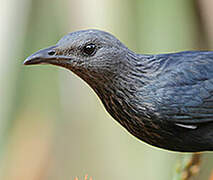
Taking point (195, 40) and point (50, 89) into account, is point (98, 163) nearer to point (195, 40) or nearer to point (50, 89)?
point (50, 89)

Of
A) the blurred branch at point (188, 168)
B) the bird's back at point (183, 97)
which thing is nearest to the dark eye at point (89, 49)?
the bird's back at point (183, 97)

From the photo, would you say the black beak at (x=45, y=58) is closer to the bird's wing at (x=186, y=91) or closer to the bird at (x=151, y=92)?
the bird at (x=151, y=92)

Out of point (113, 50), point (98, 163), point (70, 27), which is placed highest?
point (70, 27)

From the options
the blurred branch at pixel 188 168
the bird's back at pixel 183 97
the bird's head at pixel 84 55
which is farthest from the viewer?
the bird's back at pixel 183 97

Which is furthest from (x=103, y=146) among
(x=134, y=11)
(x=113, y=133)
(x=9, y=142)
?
(x=134, y=11)

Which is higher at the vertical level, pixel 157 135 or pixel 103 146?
pixel 157 135

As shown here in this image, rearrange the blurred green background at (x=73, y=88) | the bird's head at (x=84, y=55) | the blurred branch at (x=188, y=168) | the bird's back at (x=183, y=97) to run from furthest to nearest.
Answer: the blurred green background at (x=73, y=88)
the bird's back at (x=183, y=97)
the bird's head at (x=84, y=55)
the blurred branch at (x=188, y=168)

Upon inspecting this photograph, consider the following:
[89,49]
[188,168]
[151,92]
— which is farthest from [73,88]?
[188,168]
